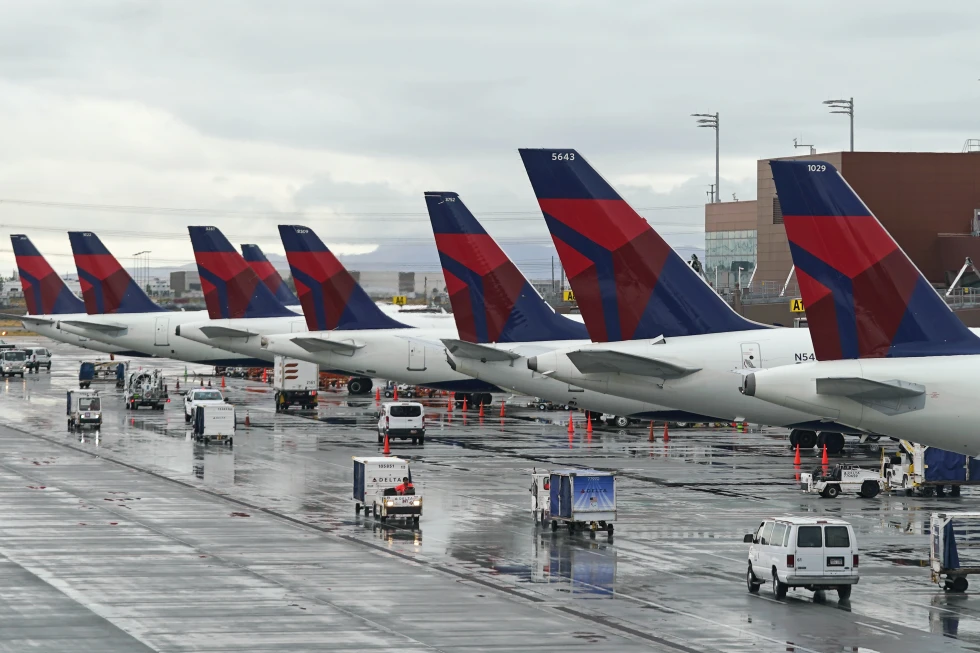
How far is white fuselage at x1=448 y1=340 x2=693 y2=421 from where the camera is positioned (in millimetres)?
56122

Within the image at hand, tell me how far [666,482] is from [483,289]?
14136mm

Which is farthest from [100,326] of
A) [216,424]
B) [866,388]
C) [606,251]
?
[866,388]

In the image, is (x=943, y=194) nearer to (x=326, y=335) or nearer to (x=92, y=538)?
(x=326, y=335)

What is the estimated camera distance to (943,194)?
123m

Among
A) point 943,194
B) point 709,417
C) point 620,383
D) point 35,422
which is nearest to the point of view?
point 620,383

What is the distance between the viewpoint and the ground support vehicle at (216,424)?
67.3 meters

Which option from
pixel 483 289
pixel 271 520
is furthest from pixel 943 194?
pixel 271 520

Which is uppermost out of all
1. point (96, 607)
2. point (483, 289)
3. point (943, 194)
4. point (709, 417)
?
point (943, 194)

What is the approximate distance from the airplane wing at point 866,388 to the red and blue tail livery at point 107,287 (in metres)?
86.8

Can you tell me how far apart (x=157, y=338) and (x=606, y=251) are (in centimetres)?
7065

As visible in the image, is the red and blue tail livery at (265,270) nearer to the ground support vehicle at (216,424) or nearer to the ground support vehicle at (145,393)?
the ground support vehicle at (145,393)

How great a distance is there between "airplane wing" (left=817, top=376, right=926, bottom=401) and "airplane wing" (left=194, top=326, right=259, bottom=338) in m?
72.5

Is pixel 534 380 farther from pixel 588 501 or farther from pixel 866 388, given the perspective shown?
pixel 866 388

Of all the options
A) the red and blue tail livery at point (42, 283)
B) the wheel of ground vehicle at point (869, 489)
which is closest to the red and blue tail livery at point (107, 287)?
the red and blue tail livery at point (42, 283)
